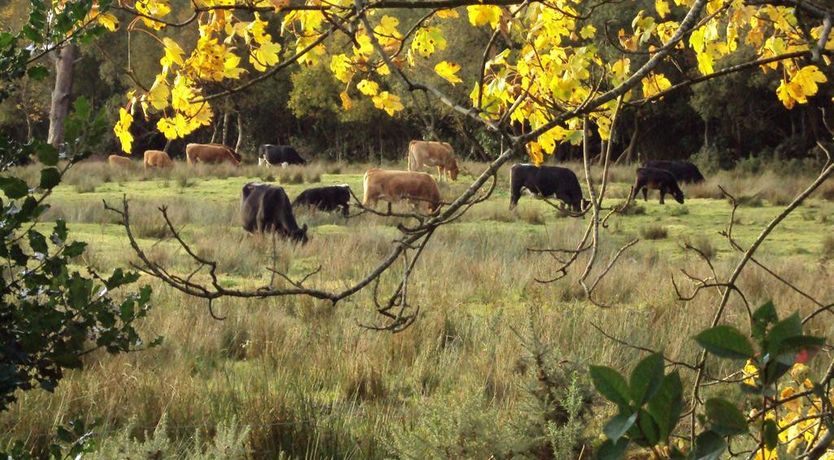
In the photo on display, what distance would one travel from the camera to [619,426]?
1.02 metres

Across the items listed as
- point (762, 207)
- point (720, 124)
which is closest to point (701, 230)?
point (762, 207)

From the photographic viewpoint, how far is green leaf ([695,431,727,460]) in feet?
3.52

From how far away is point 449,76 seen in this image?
3.62 m

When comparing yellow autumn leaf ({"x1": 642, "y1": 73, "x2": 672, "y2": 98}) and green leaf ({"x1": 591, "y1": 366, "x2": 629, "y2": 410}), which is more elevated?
yellow autumn leaf ({"x1": 642, "y1": 73, "x2": 672, "y2": 98})

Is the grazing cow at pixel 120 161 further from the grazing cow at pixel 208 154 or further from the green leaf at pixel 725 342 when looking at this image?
the green leaf at pixel 725 342

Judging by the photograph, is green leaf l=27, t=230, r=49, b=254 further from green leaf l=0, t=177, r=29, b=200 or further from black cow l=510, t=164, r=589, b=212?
black cow l=510, t=164, r=589, b=212

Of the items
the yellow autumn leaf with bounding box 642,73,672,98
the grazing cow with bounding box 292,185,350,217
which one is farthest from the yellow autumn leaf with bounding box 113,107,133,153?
the grazing cow with bounding box 292,185,350,217

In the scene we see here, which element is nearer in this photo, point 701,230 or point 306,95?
point 701,230

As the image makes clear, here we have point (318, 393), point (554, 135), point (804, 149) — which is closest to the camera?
point (554, 135)

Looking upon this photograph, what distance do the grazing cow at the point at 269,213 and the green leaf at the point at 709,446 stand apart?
14128 millimetres

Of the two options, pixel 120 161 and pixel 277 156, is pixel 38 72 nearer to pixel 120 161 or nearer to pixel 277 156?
pixel 120 161

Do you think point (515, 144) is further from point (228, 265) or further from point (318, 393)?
point (228, 265)

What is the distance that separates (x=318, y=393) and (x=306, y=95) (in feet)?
126

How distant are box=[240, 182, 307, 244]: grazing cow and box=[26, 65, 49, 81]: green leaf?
39.7 ft
